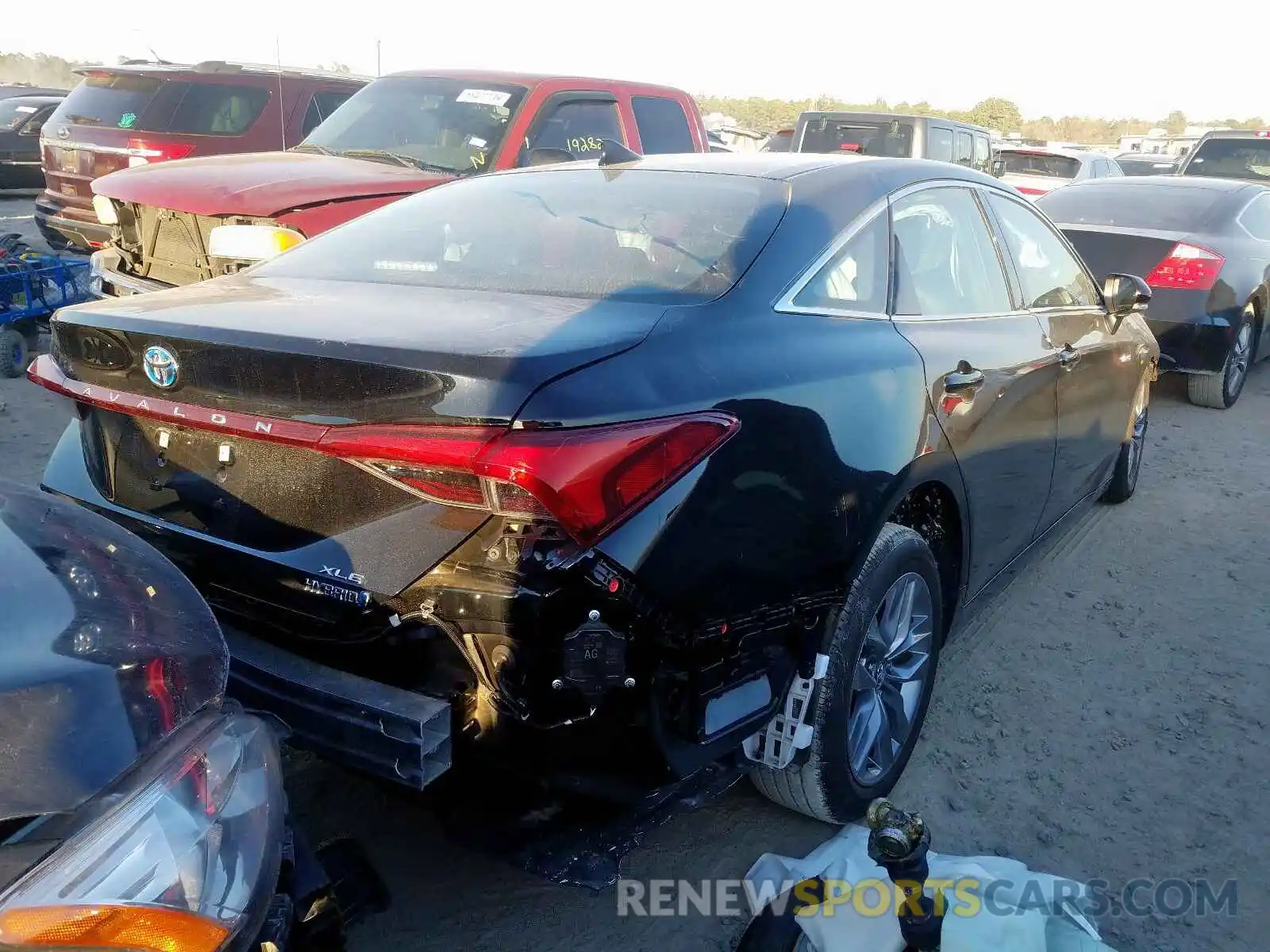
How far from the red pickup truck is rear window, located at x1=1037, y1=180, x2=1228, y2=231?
2.90m

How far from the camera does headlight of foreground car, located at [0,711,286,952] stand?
125 cm

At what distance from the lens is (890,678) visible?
9.44 ft

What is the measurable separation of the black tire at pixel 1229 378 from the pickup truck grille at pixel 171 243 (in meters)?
6.43

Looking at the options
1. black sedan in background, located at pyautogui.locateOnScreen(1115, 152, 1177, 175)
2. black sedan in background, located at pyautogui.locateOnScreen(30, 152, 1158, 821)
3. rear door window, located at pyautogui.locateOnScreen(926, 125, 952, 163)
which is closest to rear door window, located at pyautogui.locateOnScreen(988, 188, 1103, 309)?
black sedan in background, located at pyautogui.locateOnScreen(30, 152, 1158, 821)

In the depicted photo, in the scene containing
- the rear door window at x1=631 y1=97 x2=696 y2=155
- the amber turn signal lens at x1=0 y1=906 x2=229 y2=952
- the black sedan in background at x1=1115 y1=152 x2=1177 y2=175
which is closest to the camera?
the amber turn signal lens at x1=0 y1=906 x2=229 y2=952

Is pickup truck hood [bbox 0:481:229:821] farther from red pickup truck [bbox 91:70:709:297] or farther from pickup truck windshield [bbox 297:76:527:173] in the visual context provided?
pickup truck windshield [bbox 297:76:527:173]

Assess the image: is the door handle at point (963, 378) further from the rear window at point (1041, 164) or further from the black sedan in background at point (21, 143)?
the black sedan in background at point (21, 143)

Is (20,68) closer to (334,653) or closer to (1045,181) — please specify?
(1045,181)

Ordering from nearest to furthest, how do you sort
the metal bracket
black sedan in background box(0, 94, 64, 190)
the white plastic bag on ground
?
the white plastic bag on ground < the metal bracket < black sedan in background box(0, 94, 64, 190)

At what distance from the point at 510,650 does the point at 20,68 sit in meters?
61.3

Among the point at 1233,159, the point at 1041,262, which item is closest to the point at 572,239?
the point at 1041,262

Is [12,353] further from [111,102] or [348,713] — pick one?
[348,713]

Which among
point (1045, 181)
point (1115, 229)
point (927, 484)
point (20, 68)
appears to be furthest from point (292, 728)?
point (20, 68)

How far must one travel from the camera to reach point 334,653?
2158 mm
